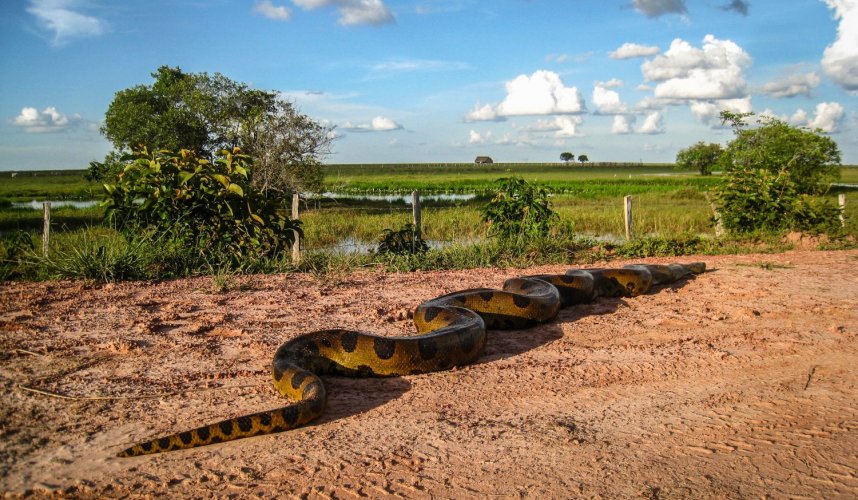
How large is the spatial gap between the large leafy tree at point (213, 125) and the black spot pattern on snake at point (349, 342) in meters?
21.0

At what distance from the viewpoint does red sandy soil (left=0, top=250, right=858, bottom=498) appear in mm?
3504

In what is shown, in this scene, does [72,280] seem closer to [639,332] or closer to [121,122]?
[639,332]

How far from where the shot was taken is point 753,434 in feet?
13.5

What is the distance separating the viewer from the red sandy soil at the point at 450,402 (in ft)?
11.5

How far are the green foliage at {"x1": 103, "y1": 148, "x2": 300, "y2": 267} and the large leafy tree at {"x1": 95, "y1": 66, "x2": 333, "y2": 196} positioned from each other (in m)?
15.3

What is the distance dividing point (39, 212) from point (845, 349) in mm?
32181

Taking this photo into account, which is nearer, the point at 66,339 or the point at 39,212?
the point at 66,339

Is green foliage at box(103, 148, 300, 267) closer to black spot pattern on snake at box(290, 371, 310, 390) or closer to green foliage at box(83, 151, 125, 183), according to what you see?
black spot pattern on snake at box(290, 371, 310, 390)

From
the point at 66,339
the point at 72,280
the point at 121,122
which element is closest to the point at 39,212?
the point at 121,122

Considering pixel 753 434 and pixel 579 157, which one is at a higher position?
pixel 579 157

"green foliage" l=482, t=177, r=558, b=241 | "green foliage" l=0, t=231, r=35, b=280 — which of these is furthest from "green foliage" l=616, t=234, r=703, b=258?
"green foliage" l=0, t=231, r=35, b=280

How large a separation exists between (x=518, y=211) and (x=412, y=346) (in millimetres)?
8125

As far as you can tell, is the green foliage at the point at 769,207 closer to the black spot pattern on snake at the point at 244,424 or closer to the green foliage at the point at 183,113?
the black spot pattern on snake at the point at 244,424

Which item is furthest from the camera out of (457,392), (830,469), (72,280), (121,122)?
(121,122)
